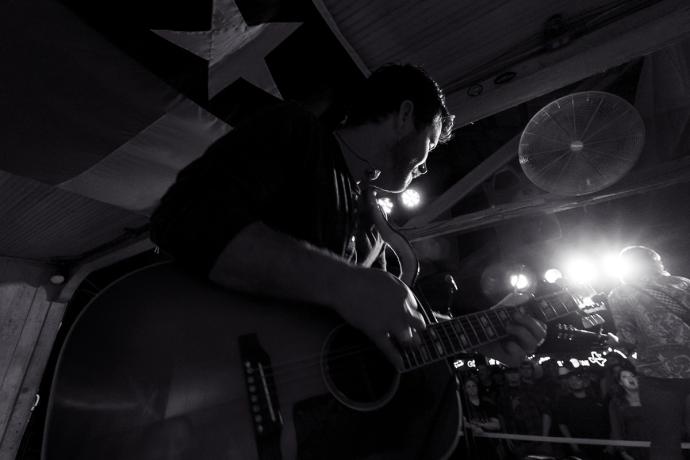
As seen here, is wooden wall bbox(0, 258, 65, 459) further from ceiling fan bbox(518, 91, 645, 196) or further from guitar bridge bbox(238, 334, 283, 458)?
ceiling fan bbox(518, 91, 645, 196)

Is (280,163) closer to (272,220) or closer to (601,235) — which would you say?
(272,220)

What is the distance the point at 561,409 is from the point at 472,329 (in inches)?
238

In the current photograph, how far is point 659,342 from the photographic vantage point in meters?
3.43

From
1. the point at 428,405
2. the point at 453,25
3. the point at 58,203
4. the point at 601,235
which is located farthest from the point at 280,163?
the point at 601,235

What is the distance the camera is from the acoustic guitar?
0.76 m

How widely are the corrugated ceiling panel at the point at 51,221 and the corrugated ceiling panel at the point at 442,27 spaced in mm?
3387

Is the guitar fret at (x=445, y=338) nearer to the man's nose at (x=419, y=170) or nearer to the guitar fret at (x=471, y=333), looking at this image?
the guitar fret at (x=471, y=333)

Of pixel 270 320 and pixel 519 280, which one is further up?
pixel 519 280

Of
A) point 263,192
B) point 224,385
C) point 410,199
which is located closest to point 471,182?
point 410,199

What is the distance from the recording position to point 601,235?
6.93 m

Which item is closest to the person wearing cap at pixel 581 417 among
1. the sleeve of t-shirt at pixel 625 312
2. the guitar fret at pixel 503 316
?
the sleeve of t-shirt at pixel 625 312

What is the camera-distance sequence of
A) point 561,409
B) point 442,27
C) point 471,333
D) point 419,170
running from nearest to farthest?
1. point 471,333
2. point 419,170
3. point 442,27
4. point 561,409

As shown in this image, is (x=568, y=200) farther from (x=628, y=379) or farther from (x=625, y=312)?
(x=628, y=379)

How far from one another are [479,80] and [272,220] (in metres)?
2.57
